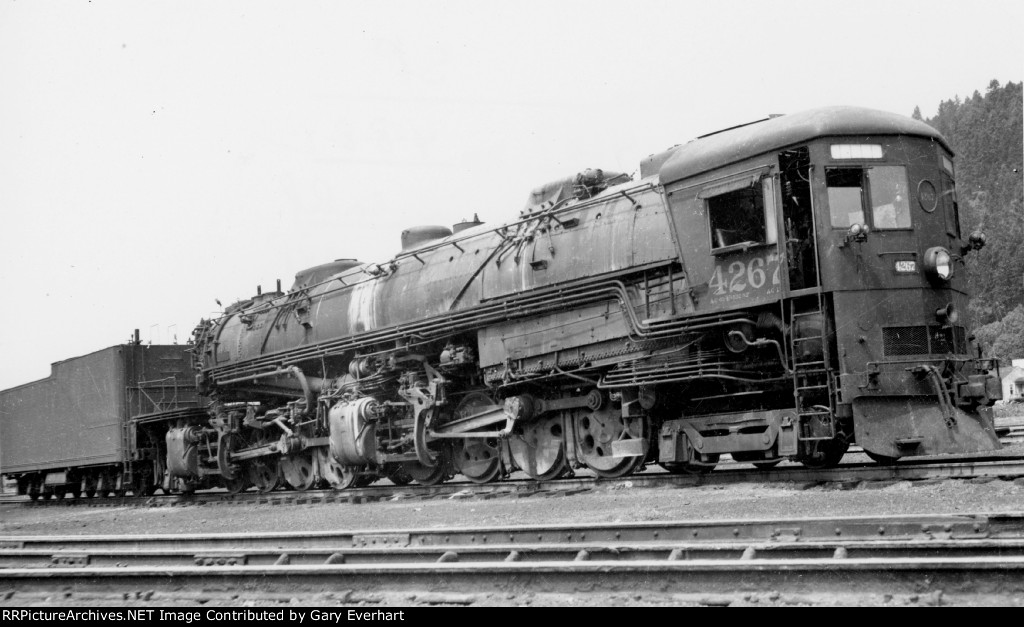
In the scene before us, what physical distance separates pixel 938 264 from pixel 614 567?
6.35m

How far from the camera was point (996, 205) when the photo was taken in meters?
82.5

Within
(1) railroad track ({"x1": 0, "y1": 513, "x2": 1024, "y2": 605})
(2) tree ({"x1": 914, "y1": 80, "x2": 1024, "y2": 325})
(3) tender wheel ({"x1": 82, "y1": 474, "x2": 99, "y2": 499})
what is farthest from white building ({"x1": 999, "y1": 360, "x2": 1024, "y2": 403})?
(1) railroad track ({"x1": 0, "y1": 513, "x2": 1024, "y2": 605})

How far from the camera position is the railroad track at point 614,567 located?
5.20 m

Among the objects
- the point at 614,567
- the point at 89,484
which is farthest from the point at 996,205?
the point at 614,567

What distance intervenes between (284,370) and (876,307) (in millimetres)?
11834

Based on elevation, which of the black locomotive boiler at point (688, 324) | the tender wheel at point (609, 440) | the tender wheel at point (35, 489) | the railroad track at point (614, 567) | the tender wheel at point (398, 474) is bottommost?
the tender wheel at point (35, 489)

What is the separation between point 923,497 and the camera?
874 centimetres

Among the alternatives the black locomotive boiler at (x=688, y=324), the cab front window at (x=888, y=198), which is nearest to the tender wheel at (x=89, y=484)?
the black locomotive boiler at (x=688, y=324)

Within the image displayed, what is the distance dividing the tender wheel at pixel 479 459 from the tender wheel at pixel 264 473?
16.7 feet

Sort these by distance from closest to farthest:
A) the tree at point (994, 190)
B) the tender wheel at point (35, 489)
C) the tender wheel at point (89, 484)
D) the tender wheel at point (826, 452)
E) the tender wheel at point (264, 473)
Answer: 1. the tender wheel at point (826, 452)
2. the tender wheel at point (264, 473)
3. the tender wheel at point (89, 484)
4. the tender wheel at point (35, 489)
5. the tree at point (994, 190)

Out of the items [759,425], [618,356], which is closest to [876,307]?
[759,425]

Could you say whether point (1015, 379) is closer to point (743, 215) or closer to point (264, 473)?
point (264, 473)

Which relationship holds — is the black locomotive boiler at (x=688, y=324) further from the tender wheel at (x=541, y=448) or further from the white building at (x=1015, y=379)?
the white building at (x=1015, y=379)
